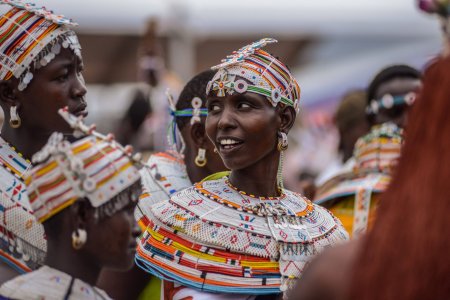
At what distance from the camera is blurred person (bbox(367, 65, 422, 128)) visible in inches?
221

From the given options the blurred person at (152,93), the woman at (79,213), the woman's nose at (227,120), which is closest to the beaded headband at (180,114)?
the woman's nose at (227,120)

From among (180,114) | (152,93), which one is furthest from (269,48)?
(180,114)

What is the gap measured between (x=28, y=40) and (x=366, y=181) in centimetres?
270

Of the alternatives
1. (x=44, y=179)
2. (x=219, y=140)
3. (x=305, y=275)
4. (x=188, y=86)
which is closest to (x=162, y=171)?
(x=188, y=86)

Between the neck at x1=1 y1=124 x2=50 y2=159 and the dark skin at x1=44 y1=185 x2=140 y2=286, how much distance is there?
0.89 m

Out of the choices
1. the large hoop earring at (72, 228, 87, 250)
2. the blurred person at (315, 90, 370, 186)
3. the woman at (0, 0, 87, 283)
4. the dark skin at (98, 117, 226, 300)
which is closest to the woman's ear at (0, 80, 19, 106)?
the woman at (0, 0, 87, 283)

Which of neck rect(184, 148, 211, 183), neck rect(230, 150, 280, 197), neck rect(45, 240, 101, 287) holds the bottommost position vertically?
neck rect(45, 240, 101, 287)

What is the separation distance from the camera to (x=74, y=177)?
2.60 m

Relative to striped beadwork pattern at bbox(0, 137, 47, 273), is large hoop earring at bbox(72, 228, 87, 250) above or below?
below

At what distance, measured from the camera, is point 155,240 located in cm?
335

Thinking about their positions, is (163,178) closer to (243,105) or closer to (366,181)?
(243,105)

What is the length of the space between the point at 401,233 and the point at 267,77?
1751 millimetres

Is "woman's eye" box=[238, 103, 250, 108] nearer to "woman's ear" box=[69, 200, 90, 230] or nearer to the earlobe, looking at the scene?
the earlobe

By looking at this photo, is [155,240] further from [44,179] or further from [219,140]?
[44,179]
